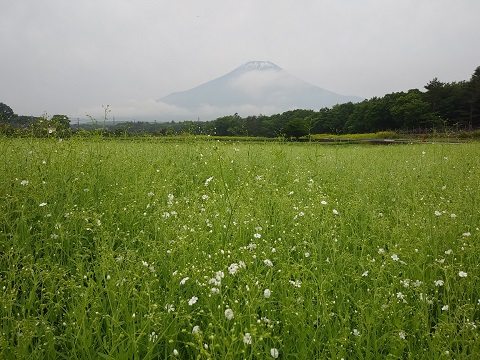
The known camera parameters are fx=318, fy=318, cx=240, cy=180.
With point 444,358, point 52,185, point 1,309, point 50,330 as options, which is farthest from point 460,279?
point 52,185

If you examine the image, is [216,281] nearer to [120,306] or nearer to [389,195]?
[120,306]

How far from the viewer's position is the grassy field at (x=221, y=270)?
225cm

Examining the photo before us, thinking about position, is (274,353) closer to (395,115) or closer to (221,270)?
(221,270)

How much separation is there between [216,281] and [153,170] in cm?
421

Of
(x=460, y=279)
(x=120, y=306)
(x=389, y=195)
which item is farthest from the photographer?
(x=389, y=195)

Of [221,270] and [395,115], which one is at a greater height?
[395,115]

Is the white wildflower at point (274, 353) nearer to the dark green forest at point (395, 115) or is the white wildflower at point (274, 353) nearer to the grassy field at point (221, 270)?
the grassy field at point (221, 270)

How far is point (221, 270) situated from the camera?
9.45 ft

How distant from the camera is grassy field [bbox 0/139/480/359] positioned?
2246mm

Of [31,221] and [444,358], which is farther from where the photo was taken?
[31,221]

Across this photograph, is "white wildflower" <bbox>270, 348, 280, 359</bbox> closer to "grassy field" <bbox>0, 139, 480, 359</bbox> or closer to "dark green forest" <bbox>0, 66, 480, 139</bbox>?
"grassy field" <bbox>0, 139, 480, 359</bbox>

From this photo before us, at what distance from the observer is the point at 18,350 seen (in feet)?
6.61

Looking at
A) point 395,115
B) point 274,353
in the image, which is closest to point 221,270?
point 274,353

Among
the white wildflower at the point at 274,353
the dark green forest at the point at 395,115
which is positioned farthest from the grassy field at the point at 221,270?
the dark green forest at the point at 395,115
